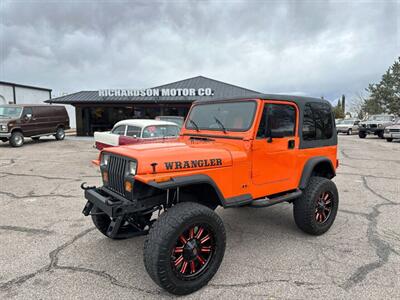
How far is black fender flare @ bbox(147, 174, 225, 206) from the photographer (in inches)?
101

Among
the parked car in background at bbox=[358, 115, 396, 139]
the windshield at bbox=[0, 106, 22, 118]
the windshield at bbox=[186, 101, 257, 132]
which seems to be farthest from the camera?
the parked car in background at bbox=[358, 115, 396, 139]

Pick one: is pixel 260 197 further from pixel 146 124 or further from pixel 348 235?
pixel 146 124

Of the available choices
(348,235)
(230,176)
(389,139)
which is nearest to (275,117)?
(230,176)

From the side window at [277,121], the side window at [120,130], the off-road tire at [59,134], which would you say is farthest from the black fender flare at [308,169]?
the off-road tire at [59,134]

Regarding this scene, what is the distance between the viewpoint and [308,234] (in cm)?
397

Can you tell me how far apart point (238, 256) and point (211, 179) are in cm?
116

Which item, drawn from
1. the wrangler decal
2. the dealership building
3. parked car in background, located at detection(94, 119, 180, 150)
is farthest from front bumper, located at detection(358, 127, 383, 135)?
the wrangler decal

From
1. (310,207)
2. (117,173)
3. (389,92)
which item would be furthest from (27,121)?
(389,92)

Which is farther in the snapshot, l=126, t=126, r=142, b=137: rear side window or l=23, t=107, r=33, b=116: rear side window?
l=23, t=107, r=33, b=116: rear side window

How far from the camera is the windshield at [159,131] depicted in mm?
8758

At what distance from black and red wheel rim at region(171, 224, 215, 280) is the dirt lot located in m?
0.22

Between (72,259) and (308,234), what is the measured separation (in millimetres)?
3123

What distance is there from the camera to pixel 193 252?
2.77m

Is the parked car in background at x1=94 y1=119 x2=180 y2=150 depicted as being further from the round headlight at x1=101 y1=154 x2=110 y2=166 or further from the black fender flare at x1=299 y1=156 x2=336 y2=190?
the black fender flare at x1=299 y1=156 x2=336 y2=190
